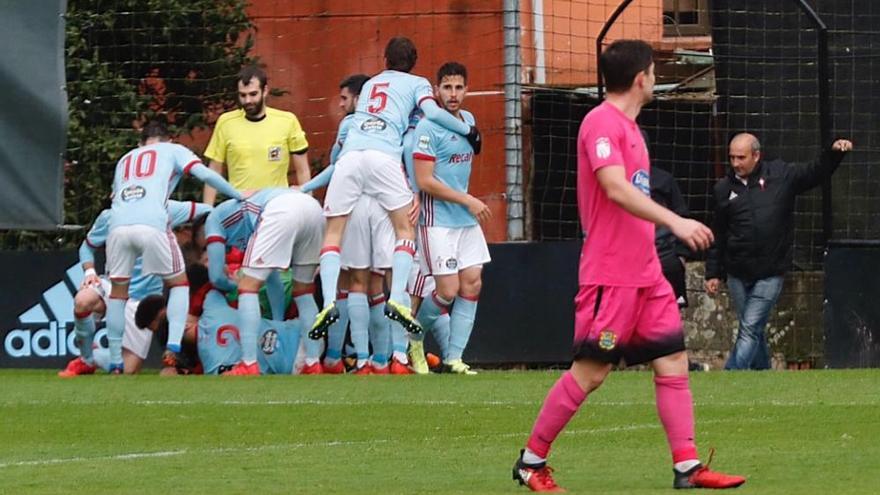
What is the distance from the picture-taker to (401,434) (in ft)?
32.7

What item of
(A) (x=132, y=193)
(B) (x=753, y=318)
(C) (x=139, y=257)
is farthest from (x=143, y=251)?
(B) (x=753, y=318)

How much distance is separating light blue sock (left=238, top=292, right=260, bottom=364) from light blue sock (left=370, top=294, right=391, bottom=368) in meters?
0.84

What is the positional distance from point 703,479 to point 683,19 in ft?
43.0

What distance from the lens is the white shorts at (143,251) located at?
14414 mm

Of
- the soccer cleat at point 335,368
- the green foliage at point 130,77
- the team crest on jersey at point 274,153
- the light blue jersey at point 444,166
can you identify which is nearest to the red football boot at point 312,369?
the soccer cleat at point 335,368

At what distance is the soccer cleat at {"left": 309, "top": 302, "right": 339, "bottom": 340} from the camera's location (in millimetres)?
13508

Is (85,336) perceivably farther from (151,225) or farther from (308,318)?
(308,318)

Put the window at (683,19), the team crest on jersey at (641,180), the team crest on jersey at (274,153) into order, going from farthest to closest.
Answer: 1. the window at (683,19)
2. the team crest on jersey at (274,153)
3. the team crest on jersey at (641,180)

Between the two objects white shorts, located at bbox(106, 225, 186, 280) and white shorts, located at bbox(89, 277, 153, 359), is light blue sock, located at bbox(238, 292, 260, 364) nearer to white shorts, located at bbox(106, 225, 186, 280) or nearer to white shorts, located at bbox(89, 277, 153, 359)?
white shorts, located at bbox(106, 225, 186, 280)

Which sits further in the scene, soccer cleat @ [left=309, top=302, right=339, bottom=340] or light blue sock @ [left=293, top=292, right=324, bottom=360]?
light blue sock @ [left=293, top=292, right=324, bottom=360]

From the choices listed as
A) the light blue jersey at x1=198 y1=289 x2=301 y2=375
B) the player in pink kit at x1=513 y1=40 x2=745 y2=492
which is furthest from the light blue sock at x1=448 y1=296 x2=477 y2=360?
the player in pink kit at x1=513 y1=40 x2=745 y2=492

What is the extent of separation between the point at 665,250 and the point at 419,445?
19.2 feet

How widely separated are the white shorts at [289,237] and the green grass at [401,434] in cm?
101

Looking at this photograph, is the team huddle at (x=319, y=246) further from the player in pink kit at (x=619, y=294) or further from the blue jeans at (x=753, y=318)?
the player in pink kit at (x=619, y=294)
